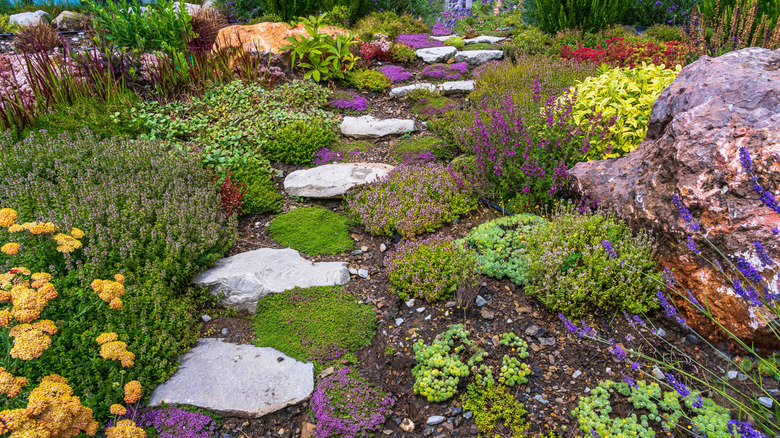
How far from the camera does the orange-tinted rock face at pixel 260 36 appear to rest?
9275 mm

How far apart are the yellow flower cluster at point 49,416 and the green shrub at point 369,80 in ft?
23.4

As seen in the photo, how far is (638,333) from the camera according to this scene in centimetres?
Result: 350

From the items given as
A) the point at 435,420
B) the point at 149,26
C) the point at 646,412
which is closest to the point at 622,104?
the point at 646,412

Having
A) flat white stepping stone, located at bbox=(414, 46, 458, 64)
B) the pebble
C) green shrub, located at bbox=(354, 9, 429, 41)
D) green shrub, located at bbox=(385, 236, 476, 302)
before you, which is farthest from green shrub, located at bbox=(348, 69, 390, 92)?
the pebble

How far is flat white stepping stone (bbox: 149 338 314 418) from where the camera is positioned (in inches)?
124

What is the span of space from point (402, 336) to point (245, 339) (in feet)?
4.32

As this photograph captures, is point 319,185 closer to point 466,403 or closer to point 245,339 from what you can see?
point 245,339

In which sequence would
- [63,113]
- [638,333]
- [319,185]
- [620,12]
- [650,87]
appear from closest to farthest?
[638,333] → [650,87] → [319,185] → [63,113] → [620,12]

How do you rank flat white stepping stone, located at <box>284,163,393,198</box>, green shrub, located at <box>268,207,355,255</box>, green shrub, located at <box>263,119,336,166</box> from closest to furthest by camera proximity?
1. green shrub, located at <box>268,207,355,255</box>
2. flat white stepping stone, located at <box>284,163,393,198</box>
3. green shrub, located at <box>263,119,336,166</box>

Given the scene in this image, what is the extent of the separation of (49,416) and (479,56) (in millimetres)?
9997

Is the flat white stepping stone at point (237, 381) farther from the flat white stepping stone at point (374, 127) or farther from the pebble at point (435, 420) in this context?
the flat white stepping stone at point (374, 127)

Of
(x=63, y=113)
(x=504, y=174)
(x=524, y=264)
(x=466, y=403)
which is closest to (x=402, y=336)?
(x=466, y=403)

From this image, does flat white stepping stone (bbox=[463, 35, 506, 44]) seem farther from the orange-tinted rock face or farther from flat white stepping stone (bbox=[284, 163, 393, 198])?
flat white stepping stone (bbox=[284, 163, 393, 198])

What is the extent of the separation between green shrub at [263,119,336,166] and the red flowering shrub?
5.23 meters
